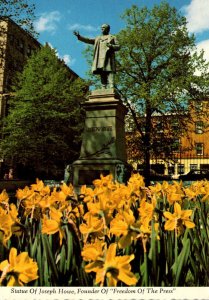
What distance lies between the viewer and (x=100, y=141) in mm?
9711

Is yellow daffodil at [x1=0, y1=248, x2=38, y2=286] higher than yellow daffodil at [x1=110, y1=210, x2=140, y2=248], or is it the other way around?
yellow daffodil at [x1=110, y1=210, x2=140, y2=248]

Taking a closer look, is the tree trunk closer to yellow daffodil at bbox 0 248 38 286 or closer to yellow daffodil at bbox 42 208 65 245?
yellow daffodil at bbox 42 208 65 245

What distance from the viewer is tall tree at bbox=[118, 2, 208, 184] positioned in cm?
2358

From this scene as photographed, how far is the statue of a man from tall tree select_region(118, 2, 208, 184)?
12.3 metres

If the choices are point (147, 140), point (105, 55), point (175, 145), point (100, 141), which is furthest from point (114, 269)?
point (147, 140)

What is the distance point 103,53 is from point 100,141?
9.50ft

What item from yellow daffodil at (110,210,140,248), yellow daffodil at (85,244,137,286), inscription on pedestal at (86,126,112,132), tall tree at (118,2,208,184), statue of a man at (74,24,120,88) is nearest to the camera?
yellow daffodil at (85,244,137,286)

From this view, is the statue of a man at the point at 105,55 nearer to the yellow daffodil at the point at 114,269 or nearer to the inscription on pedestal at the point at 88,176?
the inscription on pedestal at the point at 88,176

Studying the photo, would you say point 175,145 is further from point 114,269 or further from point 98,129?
point 114,269

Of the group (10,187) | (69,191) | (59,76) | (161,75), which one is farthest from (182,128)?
(69,191)

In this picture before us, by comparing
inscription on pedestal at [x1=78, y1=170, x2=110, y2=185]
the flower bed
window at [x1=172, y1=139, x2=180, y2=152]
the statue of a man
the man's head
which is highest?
the man's head

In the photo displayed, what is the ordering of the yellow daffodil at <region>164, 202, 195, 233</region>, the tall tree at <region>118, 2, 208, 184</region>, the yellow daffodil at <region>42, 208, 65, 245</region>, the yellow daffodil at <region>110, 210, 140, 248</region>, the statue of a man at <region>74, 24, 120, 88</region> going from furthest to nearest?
the tall tree at <region>118, 2, 208, 184</region> < the statue of a man at <region>74, 24, 120, 88</region> < the yellow daffodil at <region>164, 202, 195, 233</region> < the yellow daffodil at <region>42, 208, 65, 245</region> < the yellow daffodil at <region>110, 210, 140, 248</region>

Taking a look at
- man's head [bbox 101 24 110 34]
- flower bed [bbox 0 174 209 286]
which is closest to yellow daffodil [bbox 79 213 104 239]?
flower bed [bbox 0 174 209 286]

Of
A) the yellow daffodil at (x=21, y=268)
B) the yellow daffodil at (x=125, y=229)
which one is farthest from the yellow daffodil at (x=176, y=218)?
the yellow daffodil at (x=21, y=268)
